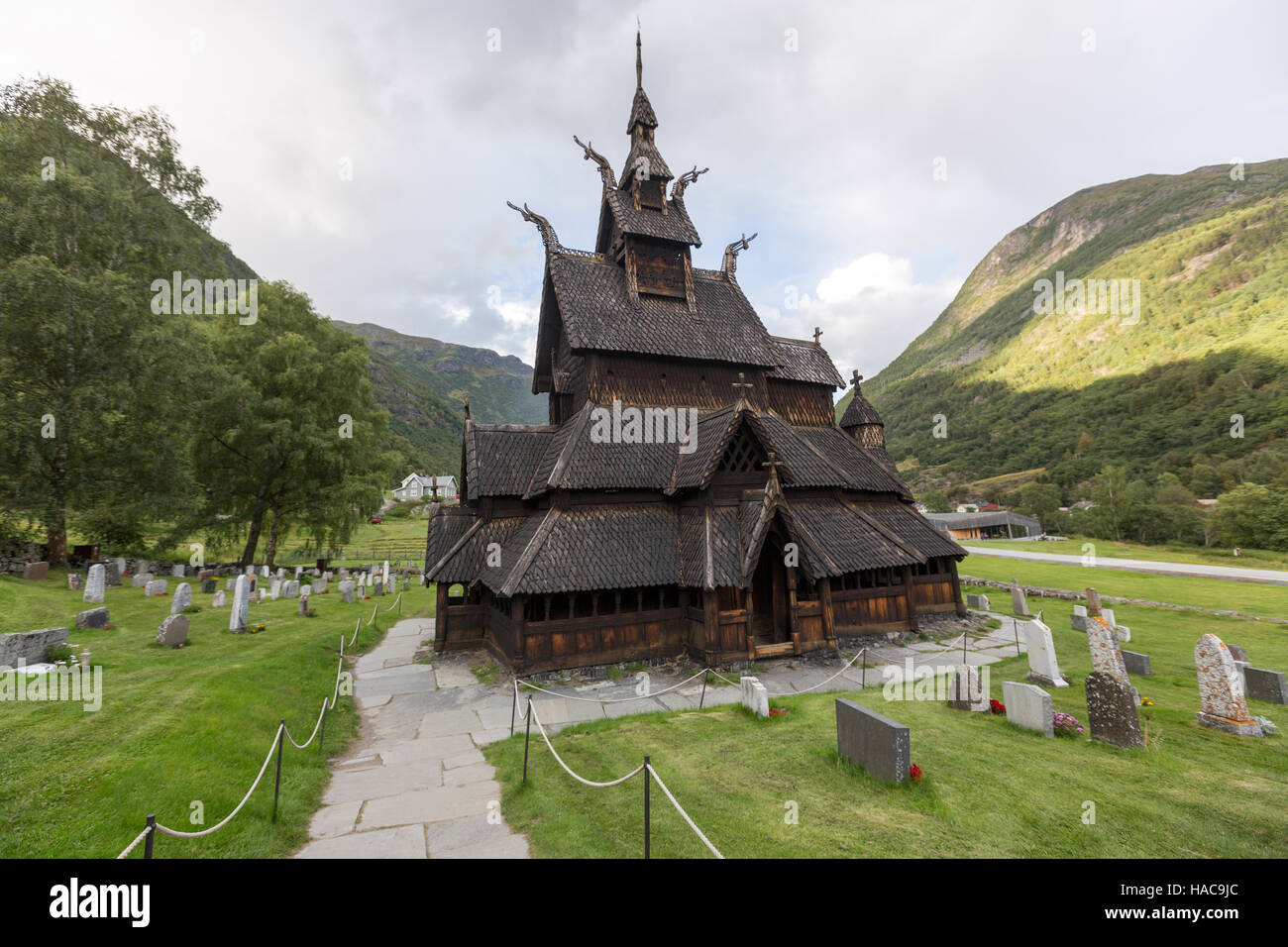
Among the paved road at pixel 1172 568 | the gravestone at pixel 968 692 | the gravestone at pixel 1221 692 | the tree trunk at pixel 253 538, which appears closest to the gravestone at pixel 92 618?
the tree trunk at pixel 253 538

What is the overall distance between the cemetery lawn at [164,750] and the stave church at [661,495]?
4.99 metres

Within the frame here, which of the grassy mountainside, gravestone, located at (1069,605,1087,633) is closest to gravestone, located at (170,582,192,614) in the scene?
gravestone, located at (1069,605,1087,633)

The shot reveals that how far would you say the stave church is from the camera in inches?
554

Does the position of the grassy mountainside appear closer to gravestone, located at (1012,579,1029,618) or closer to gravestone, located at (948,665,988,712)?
gravestone, located at (1012,579,1029,618)

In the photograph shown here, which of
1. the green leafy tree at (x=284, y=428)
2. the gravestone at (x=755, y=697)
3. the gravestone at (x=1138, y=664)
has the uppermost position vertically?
the green leafy tree at (x=284, y=428)

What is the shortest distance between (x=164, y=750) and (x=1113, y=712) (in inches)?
583

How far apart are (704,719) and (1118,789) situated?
6.41 meters

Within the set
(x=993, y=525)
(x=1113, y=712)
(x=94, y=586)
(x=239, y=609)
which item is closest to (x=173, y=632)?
(x=239, y=609)

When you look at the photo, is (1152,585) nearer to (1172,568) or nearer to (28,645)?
(1172,568)

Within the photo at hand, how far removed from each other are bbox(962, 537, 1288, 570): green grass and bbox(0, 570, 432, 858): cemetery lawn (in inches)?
2357

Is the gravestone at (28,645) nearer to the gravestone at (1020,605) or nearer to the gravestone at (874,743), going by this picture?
the gravestone at (874,743)

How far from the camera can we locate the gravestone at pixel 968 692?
1019cm

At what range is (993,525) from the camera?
7644cm

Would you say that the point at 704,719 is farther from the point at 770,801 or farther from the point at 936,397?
the point at 936,397
